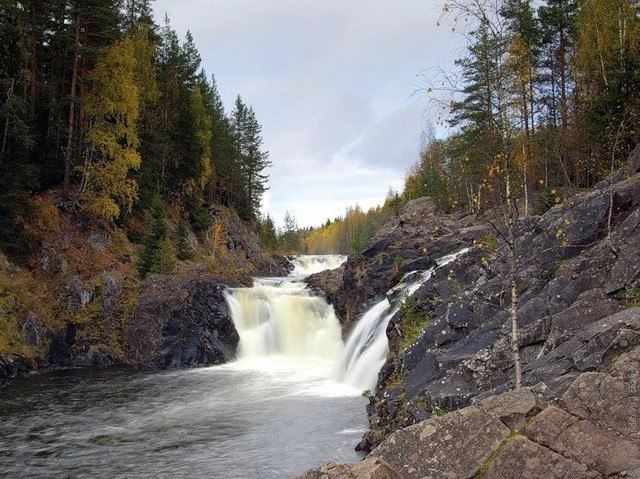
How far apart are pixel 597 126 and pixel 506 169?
14.7 metres

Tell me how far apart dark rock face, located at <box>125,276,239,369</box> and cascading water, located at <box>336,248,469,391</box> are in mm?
7159

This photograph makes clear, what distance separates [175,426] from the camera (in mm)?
13609

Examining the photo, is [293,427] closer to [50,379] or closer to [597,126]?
[50,379]

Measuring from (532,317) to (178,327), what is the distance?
1820 centimetres

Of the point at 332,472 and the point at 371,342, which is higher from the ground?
the point at 332,472

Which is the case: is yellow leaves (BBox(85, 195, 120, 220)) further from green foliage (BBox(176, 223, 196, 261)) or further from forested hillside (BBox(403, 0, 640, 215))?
forested hillside (BBox(403, 0, 640, 215))

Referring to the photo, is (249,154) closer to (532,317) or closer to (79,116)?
(79,116)

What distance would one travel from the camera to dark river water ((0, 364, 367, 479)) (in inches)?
422

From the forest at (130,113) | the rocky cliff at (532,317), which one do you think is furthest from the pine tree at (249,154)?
the rocky cliff at (532,317)

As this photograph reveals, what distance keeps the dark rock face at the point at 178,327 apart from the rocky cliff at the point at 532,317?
11635mm

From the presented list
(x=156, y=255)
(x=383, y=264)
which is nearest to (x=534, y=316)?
(x=383, y=264)

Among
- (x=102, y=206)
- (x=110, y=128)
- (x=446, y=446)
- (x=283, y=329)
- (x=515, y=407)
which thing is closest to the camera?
(x=446, y=446)

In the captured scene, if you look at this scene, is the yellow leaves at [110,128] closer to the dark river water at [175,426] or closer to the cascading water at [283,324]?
the cascading water at [283,324]

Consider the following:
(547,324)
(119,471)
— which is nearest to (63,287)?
(119,471)
